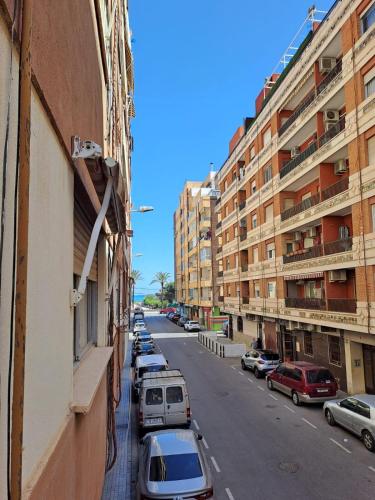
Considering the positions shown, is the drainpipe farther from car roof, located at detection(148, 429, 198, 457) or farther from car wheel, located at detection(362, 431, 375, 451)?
car wheel, located at detection(362, 431, 375, 451)

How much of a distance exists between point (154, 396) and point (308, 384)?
7.49m

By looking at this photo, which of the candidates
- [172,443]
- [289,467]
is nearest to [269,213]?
[289,467]

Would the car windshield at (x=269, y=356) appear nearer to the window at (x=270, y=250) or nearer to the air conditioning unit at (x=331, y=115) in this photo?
the window at (x=270, y=250)

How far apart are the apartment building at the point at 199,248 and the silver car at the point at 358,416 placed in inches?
1445

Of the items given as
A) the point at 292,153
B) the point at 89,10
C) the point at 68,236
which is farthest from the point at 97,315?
the point at 292,153

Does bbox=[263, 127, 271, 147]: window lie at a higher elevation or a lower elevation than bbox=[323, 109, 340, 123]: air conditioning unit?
higher

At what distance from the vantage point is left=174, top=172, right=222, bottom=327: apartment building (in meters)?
53.9

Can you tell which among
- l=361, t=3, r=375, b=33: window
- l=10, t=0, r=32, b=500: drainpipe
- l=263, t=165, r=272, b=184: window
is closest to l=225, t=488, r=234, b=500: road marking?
l=10, t=0, r=32, b=500: drainpipe

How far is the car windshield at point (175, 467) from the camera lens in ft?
27.0

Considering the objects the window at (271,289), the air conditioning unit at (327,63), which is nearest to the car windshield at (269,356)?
the window at (271,289)

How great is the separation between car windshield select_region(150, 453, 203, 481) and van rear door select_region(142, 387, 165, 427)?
4.84 meters

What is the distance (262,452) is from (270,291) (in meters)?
16.7

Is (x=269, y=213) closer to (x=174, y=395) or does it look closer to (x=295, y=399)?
(x=295, y=399)

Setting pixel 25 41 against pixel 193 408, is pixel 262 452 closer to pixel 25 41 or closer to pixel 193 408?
pixel 193 408
